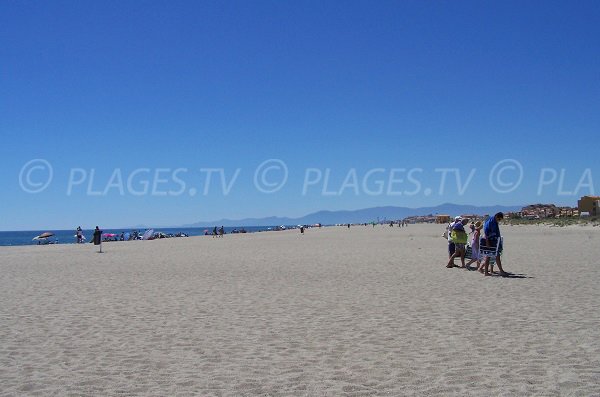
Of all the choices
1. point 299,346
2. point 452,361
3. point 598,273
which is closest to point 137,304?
point 299,346

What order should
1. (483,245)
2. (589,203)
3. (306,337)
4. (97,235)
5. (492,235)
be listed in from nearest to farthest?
1. (306,337)
2. (492,235)
3. (483,245)
4. (97,235)
5. (589,203)

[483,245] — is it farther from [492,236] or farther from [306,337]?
[306,337]

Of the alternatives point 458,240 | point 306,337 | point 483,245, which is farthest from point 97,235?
point 306,337

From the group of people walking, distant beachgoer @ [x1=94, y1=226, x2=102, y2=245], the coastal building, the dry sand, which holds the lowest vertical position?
the dry sand

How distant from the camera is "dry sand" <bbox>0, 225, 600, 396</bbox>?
15.9ft

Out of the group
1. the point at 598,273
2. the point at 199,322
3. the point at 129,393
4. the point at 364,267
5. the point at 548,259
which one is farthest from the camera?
the point at 548,259

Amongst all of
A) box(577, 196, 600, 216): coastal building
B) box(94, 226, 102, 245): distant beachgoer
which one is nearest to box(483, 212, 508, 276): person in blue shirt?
box(94, 226, 102, 245): distant beachgoer

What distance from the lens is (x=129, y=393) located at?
4637 millimetres

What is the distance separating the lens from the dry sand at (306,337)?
4.85 meters

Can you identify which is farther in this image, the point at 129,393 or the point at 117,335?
the point at 117,335

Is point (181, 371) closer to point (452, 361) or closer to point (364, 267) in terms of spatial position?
point (452, 361)

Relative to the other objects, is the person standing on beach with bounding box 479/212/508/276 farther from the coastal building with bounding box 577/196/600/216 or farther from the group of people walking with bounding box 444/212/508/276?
the coastal building with bounding box 577/196/600/216

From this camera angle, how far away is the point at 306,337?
22.1 ft

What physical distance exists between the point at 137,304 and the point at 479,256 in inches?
345
